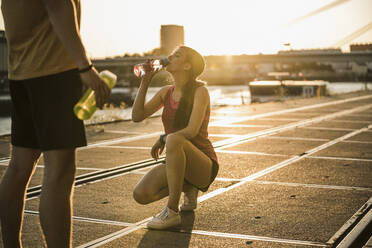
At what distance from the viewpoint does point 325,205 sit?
232 inches

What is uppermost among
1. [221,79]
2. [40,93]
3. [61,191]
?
[40,93]

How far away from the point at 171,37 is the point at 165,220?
750cm

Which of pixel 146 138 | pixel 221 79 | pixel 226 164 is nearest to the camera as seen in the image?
pixel 226 164

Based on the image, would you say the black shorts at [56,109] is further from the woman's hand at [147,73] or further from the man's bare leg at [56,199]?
the woman's hand at [147,73]

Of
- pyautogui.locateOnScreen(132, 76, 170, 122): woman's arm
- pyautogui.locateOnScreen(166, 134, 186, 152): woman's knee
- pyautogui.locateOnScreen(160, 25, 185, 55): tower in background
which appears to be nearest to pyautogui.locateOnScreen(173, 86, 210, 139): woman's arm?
pyautogui.locateOnScreen(166, 134, 186, 152): woman's knee

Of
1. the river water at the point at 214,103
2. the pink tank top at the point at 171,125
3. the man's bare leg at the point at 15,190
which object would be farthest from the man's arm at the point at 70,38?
the river water at the point at 214,103

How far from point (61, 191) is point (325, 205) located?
10.7 ft

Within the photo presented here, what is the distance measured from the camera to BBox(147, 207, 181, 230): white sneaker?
491cm

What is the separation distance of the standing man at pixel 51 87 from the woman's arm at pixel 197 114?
73.6 inches

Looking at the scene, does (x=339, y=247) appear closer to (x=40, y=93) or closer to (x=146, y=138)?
(x=40, y=93)

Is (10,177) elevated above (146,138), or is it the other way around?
(10,177)

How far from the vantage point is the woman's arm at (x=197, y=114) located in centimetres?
519

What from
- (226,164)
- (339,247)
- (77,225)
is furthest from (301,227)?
(226,164)

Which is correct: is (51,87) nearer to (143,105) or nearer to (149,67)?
(149,67)
